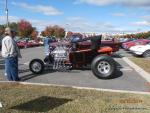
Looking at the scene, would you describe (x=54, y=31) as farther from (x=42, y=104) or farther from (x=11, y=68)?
(x=42, y=104)

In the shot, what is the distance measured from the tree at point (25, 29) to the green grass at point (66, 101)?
75.0 m

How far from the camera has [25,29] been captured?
3278 inches

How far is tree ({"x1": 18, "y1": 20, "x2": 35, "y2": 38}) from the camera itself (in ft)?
271

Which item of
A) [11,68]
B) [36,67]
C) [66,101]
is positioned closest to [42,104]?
[66,101]

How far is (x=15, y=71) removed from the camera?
10.1 m

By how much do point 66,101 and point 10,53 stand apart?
140 inches

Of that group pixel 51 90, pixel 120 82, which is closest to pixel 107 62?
pixel 120 82

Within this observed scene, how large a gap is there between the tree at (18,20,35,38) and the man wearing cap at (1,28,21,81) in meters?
72.8

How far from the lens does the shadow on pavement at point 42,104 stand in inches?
256

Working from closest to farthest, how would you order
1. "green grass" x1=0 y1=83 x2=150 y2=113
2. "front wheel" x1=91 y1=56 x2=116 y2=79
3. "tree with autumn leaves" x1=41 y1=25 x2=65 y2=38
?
"green grass" x1=0 y1=83 x2=150 y2=113
"front wheel" x1=91 y1=56 x2=116 y2=79
"tree with autumn leaves" x1=41 y1=25 x2=65 y2=38

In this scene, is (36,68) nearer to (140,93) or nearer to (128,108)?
(140,93)

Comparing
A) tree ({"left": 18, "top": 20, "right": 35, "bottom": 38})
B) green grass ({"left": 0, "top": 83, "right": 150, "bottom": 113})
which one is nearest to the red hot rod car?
green grass ({"left": 0, "top": 83, "right": 150, "bottom": 113})

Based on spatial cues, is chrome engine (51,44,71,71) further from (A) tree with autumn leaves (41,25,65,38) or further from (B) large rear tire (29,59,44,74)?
(A) tree with autumn leaves (41,25,65,38)

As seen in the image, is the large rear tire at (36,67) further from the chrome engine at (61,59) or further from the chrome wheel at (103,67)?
the chrome wheel at (103,67)
